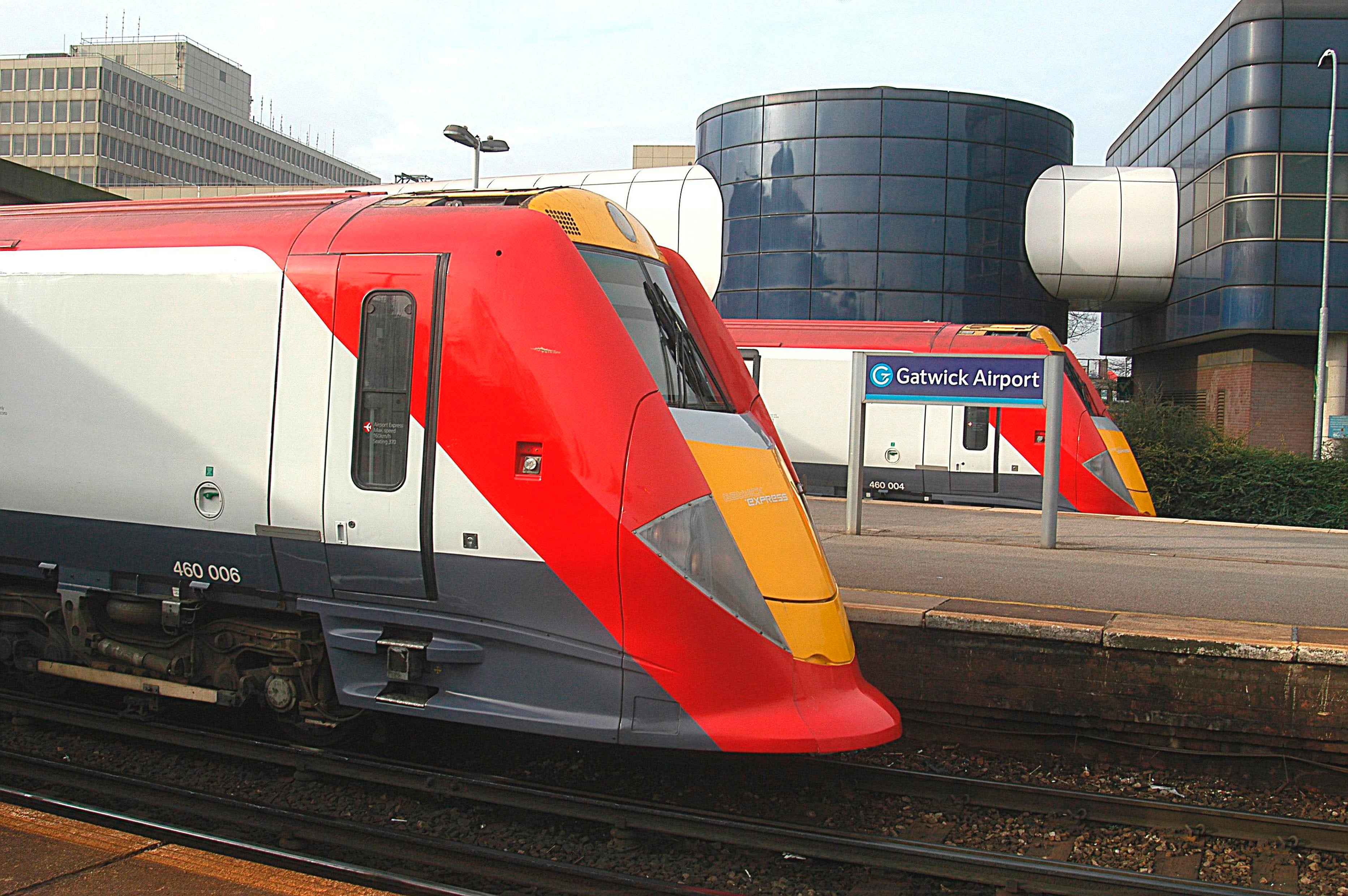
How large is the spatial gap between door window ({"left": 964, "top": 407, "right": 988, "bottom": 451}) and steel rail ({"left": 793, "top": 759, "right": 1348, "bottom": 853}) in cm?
1166

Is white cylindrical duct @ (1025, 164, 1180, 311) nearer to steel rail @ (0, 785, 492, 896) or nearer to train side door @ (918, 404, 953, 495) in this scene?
train side door @ (918, 404, 953, 495)

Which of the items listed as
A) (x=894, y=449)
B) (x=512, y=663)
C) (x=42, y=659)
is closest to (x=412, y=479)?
(x=512, y=663)

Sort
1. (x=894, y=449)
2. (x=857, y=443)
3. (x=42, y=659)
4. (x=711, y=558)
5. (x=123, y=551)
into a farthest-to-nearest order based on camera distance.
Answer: (x=894, y=449) → (x=857, y=443) → (x=42, y=659) → (x=123, y=551) → (x=711, y=558)

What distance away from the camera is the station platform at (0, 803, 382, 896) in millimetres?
4277

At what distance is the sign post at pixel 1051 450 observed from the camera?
11.9m

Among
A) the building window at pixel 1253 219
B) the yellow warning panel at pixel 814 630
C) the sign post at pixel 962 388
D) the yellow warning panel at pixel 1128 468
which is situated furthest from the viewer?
the building window at pixel 1253 219

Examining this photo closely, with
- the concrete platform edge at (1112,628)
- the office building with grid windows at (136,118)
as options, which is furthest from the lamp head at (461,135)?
the office building with grid windows at (136,118)

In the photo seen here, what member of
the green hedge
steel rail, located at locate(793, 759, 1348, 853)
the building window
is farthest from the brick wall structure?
steel rail, located at locate(793, 759, 1348, 853)

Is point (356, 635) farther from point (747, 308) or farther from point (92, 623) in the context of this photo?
point (747, 308)

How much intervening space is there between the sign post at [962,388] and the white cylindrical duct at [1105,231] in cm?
2342

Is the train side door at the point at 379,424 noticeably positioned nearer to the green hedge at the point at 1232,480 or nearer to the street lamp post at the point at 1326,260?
the green hedge at the point at 1232,480

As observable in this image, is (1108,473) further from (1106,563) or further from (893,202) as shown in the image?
(893,202)

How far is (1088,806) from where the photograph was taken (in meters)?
6.20

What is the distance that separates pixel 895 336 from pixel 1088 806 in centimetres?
1328
